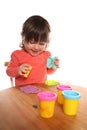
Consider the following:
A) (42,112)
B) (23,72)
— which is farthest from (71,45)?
(42,112)

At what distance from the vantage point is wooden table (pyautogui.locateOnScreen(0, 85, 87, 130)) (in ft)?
2.47

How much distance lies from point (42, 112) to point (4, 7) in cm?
164

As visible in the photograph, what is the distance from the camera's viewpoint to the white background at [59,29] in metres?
2.27

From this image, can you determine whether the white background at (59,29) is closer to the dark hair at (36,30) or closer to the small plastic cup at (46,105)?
the dark hair at (36,30)

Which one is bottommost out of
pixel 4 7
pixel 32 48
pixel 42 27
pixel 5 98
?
pixel 5 98

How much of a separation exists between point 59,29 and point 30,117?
1741 millimetres

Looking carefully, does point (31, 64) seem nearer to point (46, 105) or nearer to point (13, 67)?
point (13, 67)

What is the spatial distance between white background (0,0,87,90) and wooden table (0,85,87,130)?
1325 mm

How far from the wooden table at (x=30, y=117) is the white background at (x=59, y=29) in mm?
1325

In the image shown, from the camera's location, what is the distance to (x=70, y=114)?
860mm

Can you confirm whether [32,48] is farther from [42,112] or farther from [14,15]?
[14,15]

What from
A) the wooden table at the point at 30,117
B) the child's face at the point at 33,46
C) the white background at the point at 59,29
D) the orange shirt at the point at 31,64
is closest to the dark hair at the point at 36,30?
the child's face at the point at 33,46

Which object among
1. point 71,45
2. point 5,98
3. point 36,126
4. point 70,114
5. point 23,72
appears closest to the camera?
point 36,126

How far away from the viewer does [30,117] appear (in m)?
0.83
